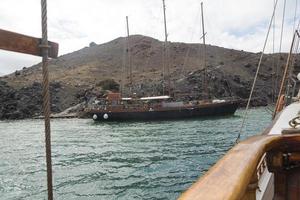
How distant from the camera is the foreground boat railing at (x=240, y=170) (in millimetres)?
1724

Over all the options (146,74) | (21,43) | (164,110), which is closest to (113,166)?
(21,43)

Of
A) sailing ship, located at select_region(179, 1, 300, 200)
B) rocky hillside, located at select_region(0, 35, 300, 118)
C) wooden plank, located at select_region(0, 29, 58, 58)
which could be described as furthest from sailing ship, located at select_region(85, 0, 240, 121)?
wooden plank, located at select_region(0, 29, 58, 58)

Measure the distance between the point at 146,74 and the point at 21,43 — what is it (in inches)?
3315

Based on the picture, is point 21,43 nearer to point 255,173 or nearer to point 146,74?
point 255,173

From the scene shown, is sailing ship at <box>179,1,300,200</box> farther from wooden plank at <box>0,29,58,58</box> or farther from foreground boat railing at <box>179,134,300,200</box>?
wooden plank at <box>0,29,58,58</box>

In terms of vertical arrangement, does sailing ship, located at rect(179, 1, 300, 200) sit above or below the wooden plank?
below

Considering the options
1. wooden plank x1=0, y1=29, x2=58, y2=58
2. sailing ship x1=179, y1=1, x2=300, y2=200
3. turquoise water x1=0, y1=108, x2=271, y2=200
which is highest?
wooden plank x1=0, y1=29, x2=58, y2=58

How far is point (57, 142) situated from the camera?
28781 millimetres

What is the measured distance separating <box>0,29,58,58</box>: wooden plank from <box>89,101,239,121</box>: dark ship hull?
43338 mm

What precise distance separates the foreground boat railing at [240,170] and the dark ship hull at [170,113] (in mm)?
44037

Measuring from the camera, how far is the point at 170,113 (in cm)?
4797

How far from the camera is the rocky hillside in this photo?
67688 millimetres

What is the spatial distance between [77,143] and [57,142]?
2.11 m

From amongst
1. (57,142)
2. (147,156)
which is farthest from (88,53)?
(147,156)
